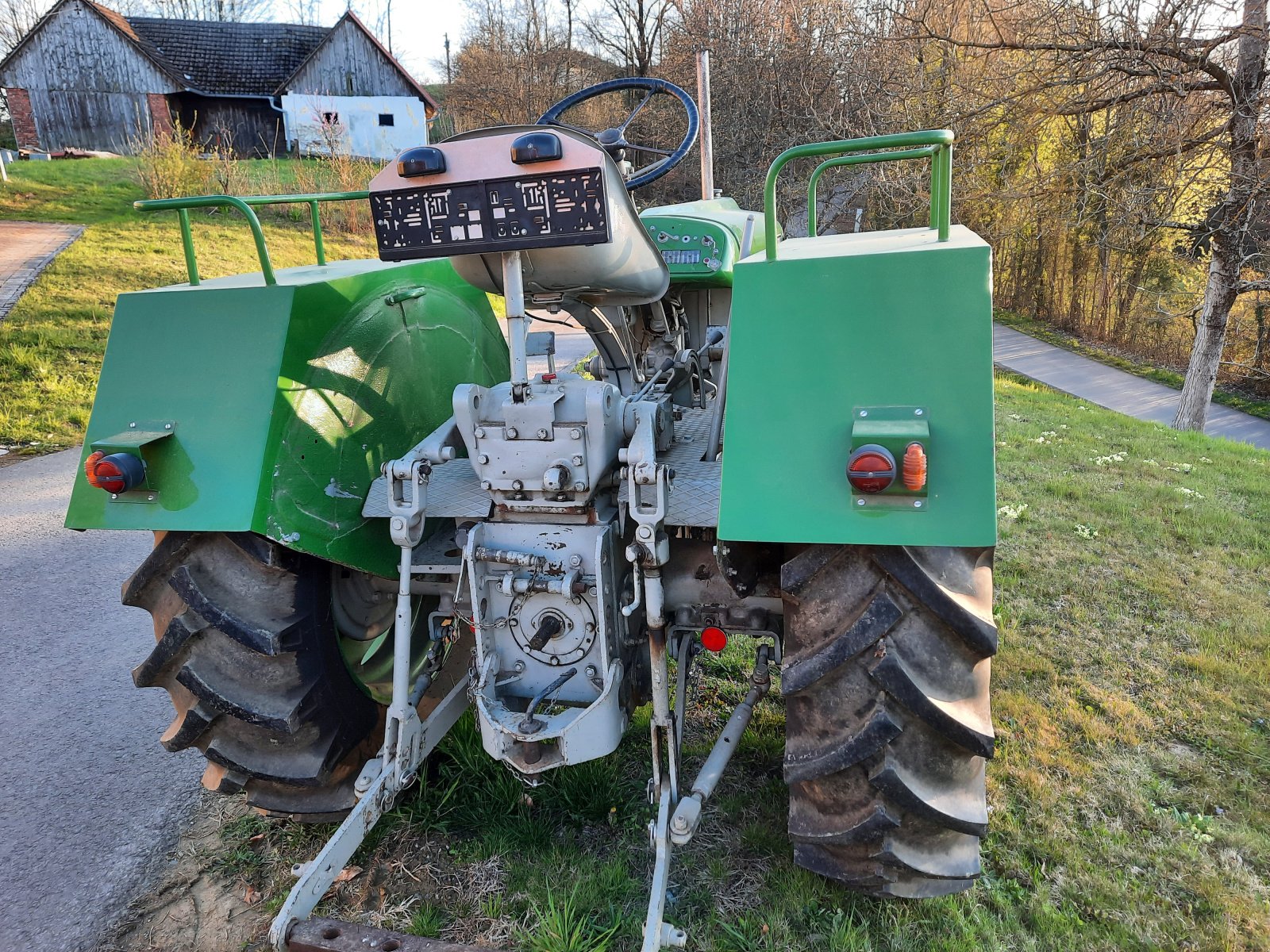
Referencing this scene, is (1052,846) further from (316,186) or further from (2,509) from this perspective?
(316,186)

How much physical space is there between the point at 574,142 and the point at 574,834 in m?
2.15

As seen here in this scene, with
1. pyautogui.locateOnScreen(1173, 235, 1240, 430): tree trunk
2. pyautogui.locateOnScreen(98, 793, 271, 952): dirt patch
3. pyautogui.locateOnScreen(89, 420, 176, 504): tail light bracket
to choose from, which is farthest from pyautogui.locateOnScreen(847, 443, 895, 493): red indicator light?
pyautogui.locateOnScreen(1173, 235, 1240, 430): tree trunk

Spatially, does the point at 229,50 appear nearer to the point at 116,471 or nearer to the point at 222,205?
the point at 222,205

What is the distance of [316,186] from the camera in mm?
16516

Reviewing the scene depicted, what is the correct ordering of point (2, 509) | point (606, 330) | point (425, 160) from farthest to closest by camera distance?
point (2, 509) → point (606, 330) → point (425, 160)

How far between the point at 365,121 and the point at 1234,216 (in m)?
29.9

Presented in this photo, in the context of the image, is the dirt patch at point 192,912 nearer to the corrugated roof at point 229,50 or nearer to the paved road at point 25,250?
the paved road at point 25,250

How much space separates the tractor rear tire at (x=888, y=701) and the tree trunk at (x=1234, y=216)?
7417 millimetres

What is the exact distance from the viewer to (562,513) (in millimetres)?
2451

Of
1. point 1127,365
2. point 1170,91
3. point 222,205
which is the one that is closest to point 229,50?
point 1127,365

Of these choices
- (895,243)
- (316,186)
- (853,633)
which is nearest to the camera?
(853,633)

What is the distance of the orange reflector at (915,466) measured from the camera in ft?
6.05

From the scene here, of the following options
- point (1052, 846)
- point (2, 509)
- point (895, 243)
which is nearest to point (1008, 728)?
point (1052, 846)

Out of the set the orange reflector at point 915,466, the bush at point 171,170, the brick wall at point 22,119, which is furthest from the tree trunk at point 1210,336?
the brick wall at point 22,119
